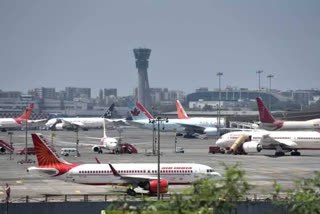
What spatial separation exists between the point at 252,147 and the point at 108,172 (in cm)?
6947

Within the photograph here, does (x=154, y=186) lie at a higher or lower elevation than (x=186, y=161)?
higher

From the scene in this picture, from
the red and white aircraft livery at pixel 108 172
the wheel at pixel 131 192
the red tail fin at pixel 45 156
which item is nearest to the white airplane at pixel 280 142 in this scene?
the red and white aircraft livery at pixel 108 172

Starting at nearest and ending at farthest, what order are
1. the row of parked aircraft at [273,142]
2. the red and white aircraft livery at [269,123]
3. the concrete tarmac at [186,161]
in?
the concrete tarmac at [186,161], the row of parked aircraft at [273,142], the red and white aircraft livery at [269,123]

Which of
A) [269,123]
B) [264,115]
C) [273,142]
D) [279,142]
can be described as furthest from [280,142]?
[269,123]

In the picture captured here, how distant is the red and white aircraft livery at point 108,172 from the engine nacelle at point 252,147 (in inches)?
2543

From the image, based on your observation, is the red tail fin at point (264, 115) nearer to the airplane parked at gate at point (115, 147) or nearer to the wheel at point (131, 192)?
the airplane parked at gate at point (115, 147)

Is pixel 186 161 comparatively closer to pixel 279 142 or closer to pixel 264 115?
pixel 279 142

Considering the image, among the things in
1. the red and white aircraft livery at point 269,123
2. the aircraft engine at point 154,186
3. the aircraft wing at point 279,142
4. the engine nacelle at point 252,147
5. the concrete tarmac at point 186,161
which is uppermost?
the red and white aircraft livery at point 269,123

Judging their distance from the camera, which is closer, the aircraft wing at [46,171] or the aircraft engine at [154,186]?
the aircraft engine at [154,186]

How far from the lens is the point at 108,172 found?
78.4 m

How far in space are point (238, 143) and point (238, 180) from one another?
4721 inches

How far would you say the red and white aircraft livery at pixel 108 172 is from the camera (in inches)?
3044

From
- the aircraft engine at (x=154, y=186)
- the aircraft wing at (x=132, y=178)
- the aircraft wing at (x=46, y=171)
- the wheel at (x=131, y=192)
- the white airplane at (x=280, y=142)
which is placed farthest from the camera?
the white airplane at (x=280, y=142)

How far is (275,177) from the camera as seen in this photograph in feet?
333
